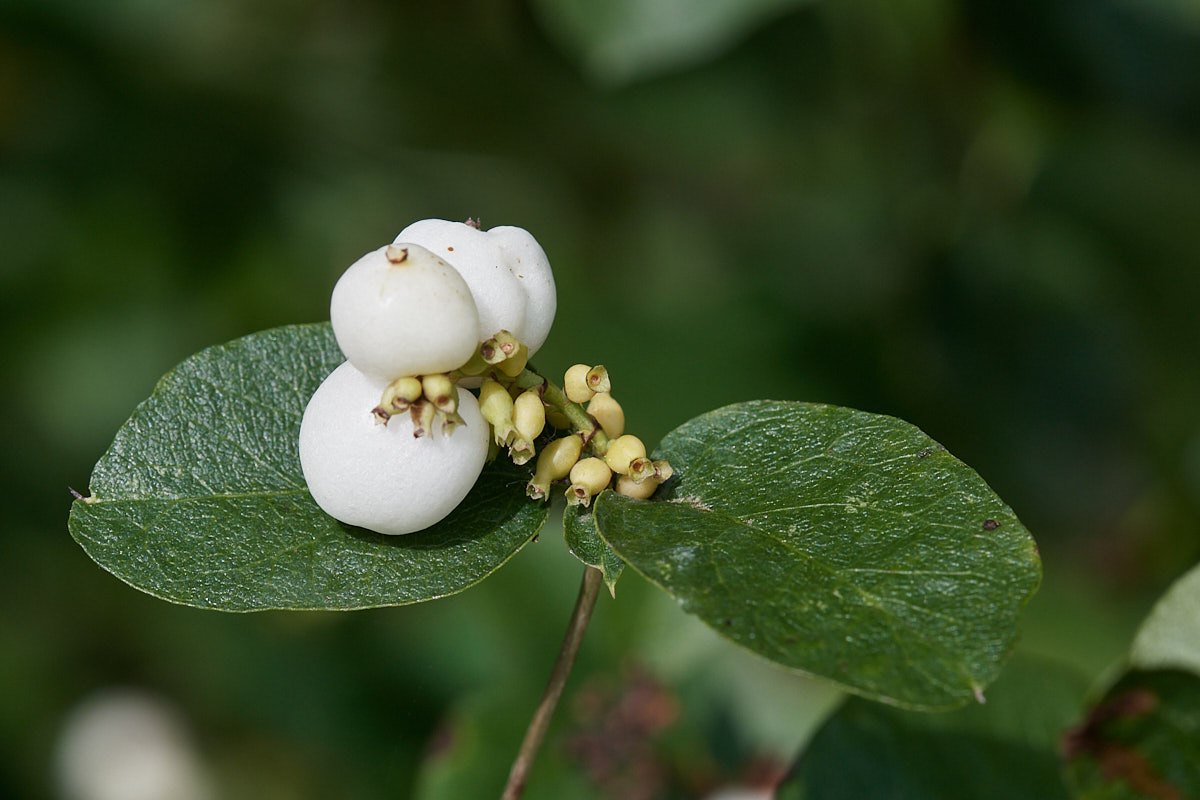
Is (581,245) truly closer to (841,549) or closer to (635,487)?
(635,487)

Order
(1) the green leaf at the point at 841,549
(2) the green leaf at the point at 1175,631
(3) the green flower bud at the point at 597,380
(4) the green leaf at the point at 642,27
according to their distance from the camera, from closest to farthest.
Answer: (1) the green leaf at the point at 841,549
(3) the green flower bud at the point at 597,380
(2) the green leaf at the point at 1175,631
(4) the green leaf at the point at 642,27

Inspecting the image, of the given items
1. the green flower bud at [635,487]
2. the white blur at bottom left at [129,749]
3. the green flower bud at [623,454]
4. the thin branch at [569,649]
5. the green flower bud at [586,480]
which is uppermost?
the green flower bud at [623,454]

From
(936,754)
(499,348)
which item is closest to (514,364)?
(499,348)

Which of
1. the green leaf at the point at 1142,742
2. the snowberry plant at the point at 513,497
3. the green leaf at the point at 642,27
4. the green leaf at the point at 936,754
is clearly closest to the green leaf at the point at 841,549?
the snowberry plant at the point at 513,497

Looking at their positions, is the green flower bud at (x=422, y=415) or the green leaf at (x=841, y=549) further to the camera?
the green flower bud at (x=422, y=415)

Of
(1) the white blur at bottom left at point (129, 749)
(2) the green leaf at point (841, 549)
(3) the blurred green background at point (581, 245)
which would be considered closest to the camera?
(2) the green leaf at point (841, 549)

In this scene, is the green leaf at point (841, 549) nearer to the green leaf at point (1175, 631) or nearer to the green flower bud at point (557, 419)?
the green flower bud at point (557, 419)

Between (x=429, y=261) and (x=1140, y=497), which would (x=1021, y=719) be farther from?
(x=1140, y=497)

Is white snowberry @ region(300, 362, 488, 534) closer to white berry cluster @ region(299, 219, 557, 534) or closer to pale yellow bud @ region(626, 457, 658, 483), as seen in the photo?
white berry cluster @ region(299, 219, 557, 534)
